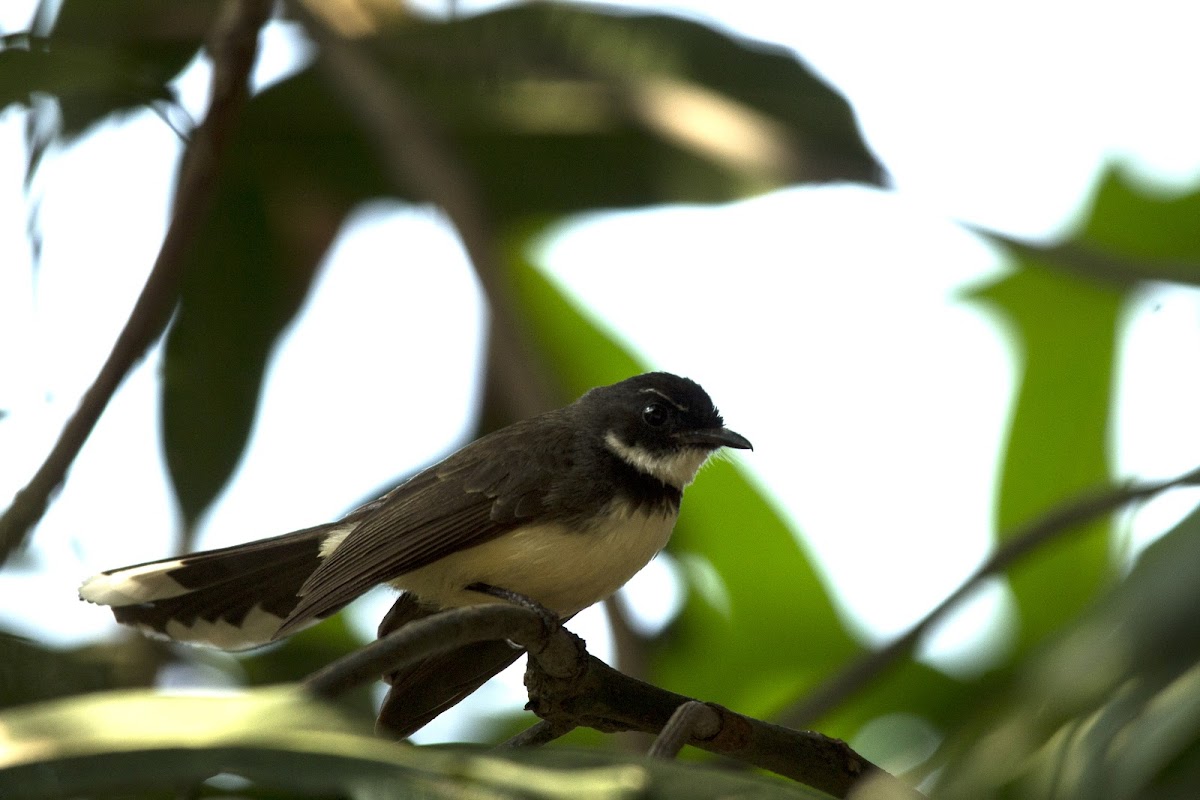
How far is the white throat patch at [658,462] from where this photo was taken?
4902 mm

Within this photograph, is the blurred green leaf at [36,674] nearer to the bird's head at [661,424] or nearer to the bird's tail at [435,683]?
the bird's tail at [435,683]

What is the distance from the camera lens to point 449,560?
4.50 m

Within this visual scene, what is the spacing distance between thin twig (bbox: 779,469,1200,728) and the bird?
0.74 metres

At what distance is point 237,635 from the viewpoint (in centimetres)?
455

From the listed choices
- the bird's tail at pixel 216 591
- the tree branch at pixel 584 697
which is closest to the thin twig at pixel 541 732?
the tree branch at pixel 584 697

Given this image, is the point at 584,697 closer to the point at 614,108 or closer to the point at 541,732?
the point at 541,732

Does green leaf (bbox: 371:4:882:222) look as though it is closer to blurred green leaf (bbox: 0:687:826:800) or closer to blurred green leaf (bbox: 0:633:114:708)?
blurred green leaf (bbox: 0:633:114:708)

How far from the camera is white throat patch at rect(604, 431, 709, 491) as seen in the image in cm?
A: 490

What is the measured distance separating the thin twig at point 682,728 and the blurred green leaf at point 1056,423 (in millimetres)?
3198

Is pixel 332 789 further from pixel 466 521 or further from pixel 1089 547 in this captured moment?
pixel 1089 547

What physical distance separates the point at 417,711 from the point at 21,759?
9.68 feet

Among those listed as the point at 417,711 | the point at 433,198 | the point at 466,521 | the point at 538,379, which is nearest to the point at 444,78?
the point at 433,198

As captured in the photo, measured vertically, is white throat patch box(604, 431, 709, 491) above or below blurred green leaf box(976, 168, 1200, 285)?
below

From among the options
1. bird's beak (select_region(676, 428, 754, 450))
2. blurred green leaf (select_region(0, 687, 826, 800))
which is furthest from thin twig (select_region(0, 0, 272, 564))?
blurred green leaf (select_region(0, 687, 826, 800))
